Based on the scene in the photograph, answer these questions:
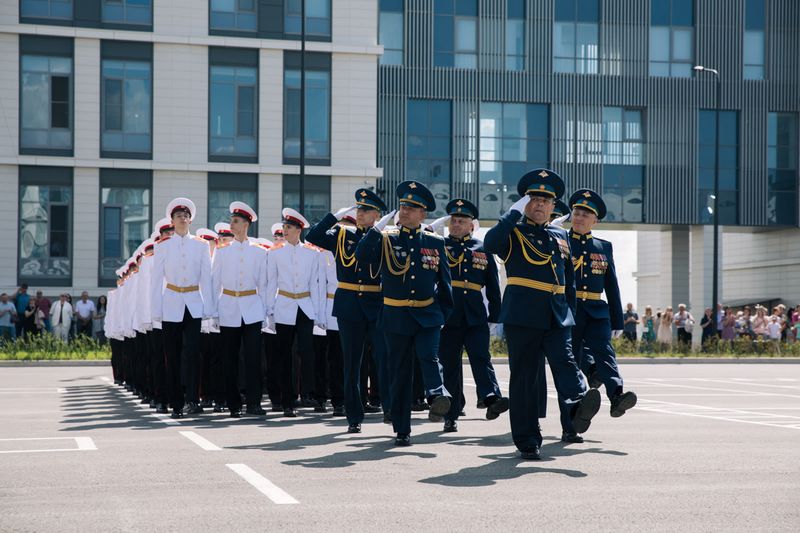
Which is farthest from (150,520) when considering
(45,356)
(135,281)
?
(45,356)

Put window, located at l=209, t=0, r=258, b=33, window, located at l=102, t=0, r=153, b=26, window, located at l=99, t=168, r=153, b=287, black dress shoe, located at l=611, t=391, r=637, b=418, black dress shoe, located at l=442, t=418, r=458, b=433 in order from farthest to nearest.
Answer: window, located at l=209, t=0, r=258, b=33 → window, located at l=99, t=168, r=153, b=287 → window, located at l=102, t=0, r=153, b=26 → black dress shoe, located at l=442, t=418, r=458, b=433 → black dress shoe, located at l=611, t=391, r=637, b=418

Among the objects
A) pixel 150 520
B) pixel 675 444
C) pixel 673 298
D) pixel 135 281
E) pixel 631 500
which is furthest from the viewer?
pixel 673 298

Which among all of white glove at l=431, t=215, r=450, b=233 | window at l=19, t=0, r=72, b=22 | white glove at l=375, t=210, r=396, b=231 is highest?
window at l=19, t=0, r=72, b=22

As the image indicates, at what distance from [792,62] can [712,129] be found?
13.2 ft

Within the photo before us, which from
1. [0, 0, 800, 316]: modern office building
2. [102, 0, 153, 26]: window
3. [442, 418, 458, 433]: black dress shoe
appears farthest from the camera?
[102, 0, 153, 26]: window

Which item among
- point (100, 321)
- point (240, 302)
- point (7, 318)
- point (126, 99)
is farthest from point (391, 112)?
point (240, 302)

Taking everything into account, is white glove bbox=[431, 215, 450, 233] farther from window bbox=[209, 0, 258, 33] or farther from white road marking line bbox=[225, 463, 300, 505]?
window bbox=[209, 0, 258, 33]

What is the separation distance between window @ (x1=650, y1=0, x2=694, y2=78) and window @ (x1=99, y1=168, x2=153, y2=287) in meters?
19.7

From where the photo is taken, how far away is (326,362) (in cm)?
1538

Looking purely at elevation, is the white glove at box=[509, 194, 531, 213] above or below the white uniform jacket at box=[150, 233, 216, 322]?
above

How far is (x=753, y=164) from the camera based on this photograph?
50250 millimetres

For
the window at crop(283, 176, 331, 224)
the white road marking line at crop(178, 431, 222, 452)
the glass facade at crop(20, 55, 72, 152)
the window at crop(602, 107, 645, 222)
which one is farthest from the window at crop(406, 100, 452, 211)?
the white road marking line at crop(178, 431, 222, 452)

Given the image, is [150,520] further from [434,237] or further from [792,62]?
[792,62]

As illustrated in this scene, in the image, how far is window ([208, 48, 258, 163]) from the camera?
44.0 m
